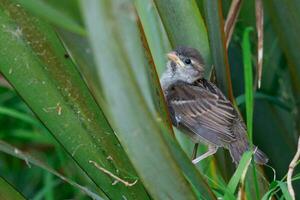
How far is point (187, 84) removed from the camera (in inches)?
143

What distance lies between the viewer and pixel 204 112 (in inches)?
133

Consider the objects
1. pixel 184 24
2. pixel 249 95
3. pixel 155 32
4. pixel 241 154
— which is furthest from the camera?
pixel 241 154

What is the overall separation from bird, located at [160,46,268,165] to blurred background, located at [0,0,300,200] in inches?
2.7

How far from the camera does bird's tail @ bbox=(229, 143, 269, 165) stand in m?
2.76

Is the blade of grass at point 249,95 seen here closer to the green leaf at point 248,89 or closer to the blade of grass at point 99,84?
the green leaf at point 248,89

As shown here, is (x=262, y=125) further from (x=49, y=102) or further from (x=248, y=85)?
(x=49, y=102)

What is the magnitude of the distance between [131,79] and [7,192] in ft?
3.05

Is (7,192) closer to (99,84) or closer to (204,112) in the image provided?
(99,84)

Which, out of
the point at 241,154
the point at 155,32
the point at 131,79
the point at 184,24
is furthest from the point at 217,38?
the point at 131,79

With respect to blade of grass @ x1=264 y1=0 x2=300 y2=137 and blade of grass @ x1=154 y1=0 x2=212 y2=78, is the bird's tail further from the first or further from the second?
blade of grass @ x1=154 y1=0 x2=212 y2=78

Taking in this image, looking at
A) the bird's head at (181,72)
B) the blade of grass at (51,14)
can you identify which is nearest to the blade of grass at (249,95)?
the bird's head at (181,72)

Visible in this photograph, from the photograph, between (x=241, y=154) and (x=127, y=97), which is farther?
(x=241, y=154)

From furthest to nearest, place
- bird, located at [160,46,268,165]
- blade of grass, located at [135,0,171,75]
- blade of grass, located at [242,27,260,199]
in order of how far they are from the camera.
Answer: bird, located at [160,46,268,165] < blade of grass, located at [135,0,171,75] < blade of grass, located at [242,27,260,199]

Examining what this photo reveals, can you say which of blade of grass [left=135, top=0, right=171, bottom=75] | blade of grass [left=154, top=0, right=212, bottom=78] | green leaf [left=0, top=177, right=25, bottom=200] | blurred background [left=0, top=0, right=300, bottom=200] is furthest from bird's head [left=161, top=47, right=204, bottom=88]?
green leaf [left=0, top=177, right=25, bottom=200]
